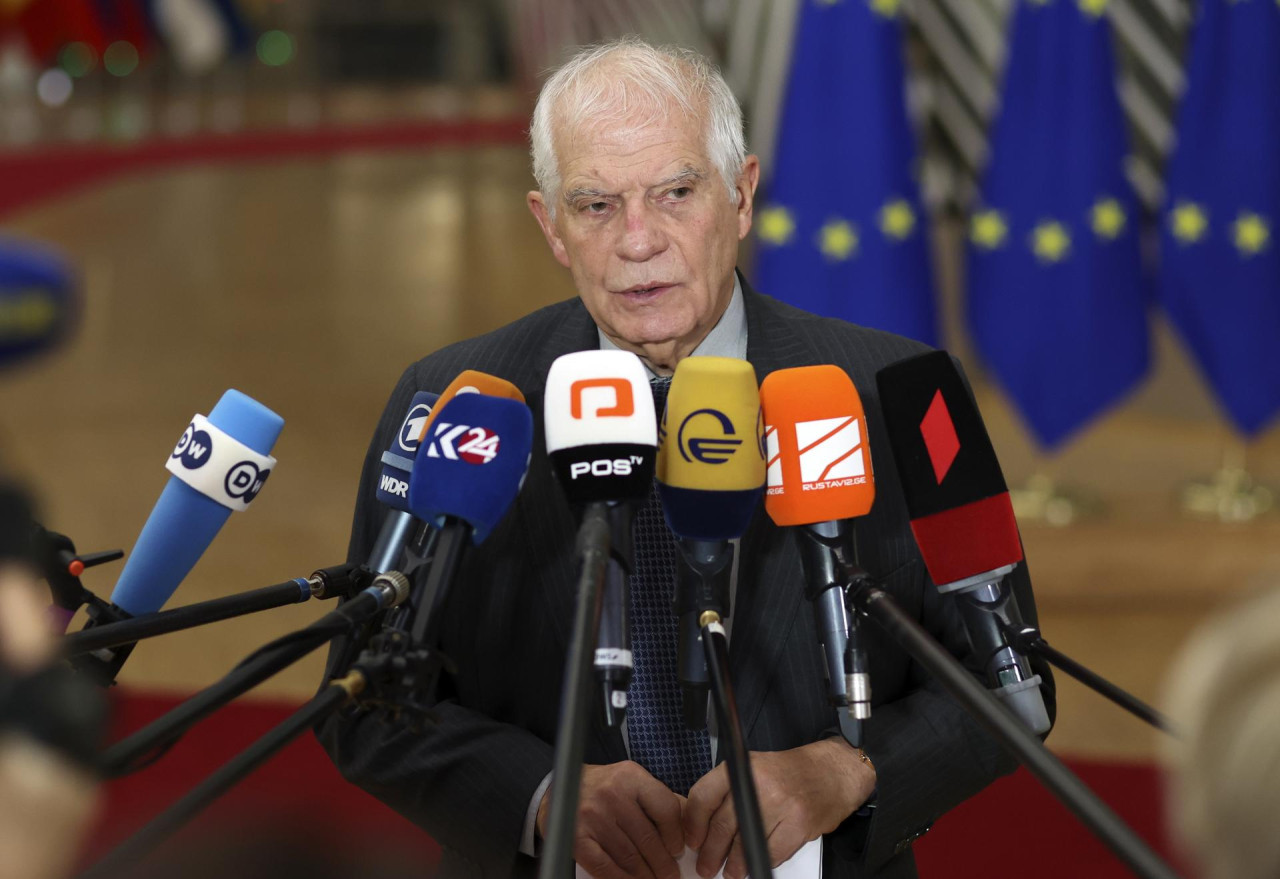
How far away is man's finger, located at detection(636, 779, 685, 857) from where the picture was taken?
4.22ft

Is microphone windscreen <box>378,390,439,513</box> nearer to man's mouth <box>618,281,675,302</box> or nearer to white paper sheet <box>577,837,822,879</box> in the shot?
man's mouth <box>618,281,675,302</box>

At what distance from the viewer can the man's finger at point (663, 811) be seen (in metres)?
1.29

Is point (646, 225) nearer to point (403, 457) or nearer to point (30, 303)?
point (403, 457)

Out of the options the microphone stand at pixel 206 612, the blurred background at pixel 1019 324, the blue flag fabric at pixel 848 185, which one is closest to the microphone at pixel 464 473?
the microphone stand at pixel 206 612

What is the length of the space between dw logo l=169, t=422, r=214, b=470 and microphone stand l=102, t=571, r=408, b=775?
0.28 m

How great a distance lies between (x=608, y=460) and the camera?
1010 millimetres

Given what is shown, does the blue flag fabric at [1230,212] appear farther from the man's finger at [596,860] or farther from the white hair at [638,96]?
the man's finger at [596,860]

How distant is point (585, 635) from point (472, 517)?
0.26m

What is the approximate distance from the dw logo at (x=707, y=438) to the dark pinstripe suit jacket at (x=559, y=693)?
0.39 m

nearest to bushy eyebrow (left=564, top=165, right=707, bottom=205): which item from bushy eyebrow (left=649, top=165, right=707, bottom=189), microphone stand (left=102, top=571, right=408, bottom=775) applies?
bushy eyebrow (left=649, top=165, right=707, bottom=189)

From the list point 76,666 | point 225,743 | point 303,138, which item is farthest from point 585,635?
point 303,138

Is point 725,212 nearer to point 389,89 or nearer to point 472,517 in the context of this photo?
point 472,517

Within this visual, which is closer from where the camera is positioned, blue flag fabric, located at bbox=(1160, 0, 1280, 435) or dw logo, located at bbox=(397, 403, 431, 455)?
dw logo, located at bbox=(397, 403, 431, 455)

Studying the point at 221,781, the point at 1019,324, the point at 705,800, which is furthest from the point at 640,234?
the point at 1019,324
